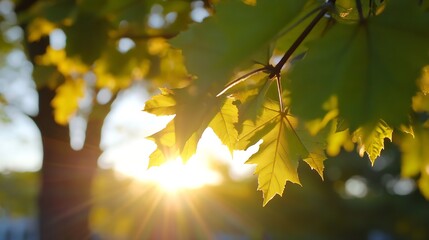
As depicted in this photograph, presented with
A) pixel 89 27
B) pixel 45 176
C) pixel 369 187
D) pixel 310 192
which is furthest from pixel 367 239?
pixel 89 27

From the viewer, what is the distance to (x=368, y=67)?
0.54 meters

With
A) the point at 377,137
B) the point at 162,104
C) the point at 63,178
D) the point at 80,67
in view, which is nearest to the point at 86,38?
the point at 80,67

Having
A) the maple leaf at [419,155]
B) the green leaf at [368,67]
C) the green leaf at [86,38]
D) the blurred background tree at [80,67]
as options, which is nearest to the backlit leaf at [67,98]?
the blurred background tree at [80,67]

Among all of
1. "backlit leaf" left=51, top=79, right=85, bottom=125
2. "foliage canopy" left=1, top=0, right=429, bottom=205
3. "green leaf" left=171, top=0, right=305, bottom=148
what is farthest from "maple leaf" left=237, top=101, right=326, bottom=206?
"backlit leaf" left=51, top=79, right=85, bottom=125

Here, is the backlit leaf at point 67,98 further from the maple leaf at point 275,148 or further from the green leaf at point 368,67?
the green leaf at point 368,67

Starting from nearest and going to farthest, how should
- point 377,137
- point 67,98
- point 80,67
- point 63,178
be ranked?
point 377,137 → point 80,67 → point 67,98 → point 63,178

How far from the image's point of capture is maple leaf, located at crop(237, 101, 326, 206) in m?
0.79

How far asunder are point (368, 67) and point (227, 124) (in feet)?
1.02

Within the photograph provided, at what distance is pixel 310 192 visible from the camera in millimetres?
11984

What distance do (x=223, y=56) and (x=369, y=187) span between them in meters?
13.8

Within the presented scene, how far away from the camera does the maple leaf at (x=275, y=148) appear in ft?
2.60

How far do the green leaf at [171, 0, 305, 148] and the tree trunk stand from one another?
8.19 ft

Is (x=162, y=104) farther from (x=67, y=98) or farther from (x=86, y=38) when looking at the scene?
(x=67, y=98)

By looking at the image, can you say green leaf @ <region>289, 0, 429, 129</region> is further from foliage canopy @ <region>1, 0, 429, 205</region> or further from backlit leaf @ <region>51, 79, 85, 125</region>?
backlit leaf @ <region>51, 79, 85, 125</region>
